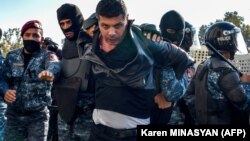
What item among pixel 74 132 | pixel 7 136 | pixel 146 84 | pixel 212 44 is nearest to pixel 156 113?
pixel 146 84

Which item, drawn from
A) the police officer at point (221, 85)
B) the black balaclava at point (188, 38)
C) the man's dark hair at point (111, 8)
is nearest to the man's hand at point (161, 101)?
the man's dark hair at point (111, 8)

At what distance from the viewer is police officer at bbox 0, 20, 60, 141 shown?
13.1ft

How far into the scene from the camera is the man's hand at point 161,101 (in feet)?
9.12

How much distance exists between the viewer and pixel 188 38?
179 inches

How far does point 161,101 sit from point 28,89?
181 centimetres

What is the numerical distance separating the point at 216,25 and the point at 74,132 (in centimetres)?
Answer: 192

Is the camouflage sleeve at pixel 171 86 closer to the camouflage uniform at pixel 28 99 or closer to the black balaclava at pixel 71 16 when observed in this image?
the black balaclava at pixel 71 16

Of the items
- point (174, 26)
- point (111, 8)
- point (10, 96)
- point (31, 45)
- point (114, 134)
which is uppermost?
point (111, 8)

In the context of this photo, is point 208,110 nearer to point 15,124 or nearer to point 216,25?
point 216,25

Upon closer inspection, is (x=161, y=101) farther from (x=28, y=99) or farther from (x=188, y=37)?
(x=188, y=37)

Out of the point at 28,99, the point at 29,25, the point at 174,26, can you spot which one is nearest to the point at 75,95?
the point at 28,99

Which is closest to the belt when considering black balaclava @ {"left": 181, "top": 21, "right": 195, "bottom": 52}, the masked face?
the masked face

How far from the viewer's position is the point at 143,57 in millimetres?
2545

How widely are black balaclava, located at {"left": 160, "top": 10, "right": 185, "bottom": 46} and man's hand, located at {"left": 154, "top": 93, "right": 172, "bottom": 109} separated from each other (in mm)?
1415
